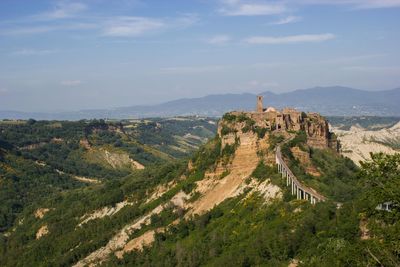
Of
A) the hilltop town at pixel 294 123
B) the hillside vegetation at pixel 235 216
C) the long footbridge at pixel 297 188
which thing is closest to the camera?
the hillside vegetation at pixel 235 216

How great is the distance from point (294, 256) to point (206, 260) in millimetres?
15937

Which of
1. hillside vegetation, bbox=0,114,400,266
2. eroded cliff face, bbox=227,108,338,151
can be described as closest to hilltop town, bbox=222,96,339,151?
eroded cliff face, bbox=227,108,338,151

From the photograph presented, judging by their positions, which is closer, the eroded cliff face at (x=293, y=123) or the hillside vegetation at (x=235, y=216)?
the hillside vegetation at (x=235, y=216)

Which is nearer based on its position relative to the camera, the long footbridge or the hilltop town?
the long footbridge

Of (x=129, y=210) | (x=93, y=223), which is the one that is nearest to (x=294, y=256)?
(x=129, y=210)

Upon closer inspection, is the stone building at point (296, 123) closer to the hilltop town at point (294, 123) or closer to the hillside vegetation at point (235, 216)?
the hilltop town at point (294, 123)

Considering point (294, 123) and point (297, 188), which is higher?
point (294, 123)

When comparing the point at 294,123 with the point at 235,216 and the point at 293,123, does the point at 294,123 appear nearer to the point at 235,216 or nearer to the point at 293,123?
the point at 293,123

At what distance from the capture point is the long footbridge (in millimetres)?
59878

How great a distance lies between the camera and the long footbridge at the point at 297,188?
59.9 m

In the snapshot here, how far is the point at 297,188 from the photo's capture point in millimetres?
63375

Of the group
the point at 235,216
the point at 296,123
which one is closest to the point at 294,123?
the point at 296,123

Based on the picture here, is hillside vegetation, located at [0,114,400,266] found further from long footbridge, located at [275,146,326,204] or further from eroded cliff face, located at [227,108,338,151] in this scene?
eroded cliff face, located at [227,108,338,151]

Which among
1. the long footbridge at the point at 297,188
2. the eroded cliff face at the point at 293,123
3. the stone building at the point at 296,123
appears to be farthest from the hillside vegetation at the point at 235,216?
the stone building at the point at 296,123
